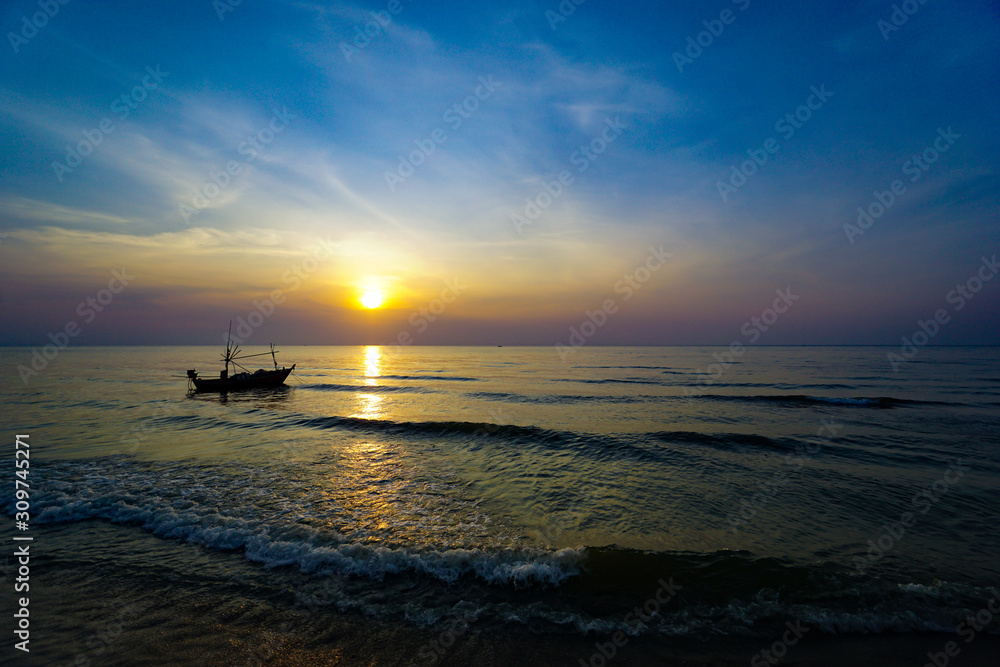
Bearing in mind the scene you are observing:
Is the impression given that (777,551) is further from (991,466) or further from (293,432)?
(293,432)

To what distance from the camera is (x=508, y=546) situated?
9266 millimetres

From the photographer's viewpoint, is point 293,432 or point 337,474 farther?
Result: point 293,432

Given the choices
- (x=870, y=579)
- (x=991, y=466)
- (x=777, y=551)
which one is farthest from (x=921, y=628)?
(x=991, y=466)

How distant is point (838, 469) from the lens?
616 inches

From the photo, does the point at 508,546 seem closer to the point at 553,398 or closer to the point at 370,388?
the point at 553,398

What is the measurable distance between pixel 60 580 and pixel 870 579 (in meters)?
16.9

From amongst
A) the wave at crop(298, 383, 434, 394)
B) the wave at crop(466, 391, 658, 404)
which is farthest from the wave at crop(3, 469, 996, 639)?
the wave at crop(298, 383, 434, 394)

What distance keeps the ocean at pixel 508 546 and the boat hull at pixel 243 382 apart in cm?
2478

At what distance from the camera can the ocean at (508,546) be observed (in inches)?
244

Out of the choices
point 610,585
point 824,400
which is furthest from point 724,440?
point 824,400

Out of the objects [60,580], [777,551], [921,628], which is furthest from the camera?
[777,551]
